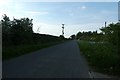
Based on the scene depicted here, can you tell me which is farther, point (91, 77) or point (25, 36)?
point (25, 36)

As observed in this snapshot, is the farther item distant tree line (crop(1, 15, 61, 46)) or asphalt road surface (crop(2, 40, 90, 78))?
distant tree line (crop(1, 15, 61, 46))

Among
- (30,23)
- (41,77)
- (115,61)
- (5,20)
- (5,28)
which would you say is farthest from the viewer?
(30,23)

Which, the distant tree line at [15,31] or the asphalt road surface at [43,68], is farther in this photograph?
the distant tree line at [15,31]

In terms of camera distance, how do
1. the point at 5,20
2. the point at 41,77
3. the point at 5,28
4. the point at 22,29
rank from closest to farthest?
the point at 41,77
the point at 5,28
the point at 5,20
the point at 22,29

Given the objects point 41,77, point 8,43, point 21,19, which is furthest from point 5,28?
point 41,77

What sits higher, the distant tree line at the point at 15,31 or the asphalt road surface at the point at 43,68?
the distant tree line at the point at 15,31

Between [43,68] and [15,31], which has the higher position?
[15,31]

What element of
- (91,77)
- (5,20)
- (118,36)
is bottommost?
(91,77)

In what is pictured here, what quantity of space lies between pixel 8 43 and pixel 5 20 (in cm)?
410

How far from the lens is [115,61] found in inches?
556

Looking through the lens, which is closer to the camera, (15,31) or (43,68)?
(43,68)

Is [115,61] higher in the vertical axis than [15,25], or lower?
lower

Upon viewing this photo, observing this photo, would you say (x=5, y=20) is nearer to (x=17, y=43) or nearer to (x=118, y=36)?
(x=17, y=43)

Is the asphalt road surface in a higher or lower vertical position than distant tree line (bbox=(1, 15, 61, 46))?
lower
